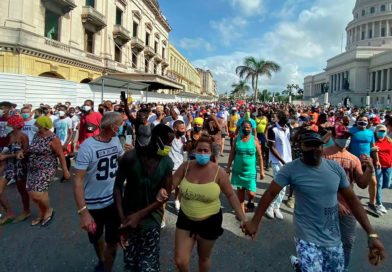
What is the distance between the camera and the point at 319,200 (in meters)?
1.99

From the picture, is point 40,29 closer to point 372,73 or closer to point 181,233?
point 181,233

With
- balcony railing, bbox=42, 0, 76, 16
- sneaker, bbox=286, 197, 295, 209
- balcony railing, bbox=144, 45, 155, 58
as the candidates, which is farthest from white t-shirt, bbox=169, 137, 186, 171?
balcony railing, bbox=144, 45, 155, 58

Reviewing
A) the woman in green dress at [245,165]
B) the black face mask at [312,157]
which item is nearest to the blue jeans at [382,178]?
the woman in green dress at [245,165]

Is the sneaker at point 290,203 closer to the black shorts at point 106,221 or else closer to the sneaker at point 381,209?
the sneaker at point 381,209

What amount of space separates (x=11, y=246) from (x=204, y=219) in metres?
2.87

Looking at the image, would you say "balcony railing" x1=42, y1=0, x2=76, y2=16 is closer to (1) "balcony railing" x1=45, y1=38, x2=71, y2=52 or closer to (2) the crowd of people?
(1) "balcony railing" x1=45, y1=38, x2=71, y2=52

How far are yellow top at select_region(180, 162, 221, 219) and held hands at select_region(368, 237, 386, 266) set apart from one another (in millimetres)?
1299

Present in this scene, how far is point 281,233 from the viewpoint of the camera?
12.4ft

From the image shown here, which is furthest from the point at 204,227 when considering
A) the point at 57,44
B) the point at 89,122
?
the point at 57,44

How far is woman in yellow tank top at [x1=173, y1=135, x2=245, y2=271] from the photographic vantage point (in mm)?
2295

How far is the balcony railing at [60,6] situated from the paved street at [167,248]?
58.9ft

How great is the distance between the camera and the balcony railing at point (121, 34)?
2531 cm

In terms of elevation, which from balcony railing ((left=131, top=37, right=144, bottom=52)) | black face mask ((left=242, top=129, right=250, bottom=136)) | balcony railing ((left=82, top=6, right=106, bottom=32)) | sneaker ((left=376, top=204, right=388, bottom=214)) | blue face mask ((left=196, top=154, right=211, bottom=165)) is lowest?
sneaker ((left=376, top=204, right=388, bottom=214))

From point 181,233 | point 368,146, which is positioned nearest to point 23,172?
point 181,233
